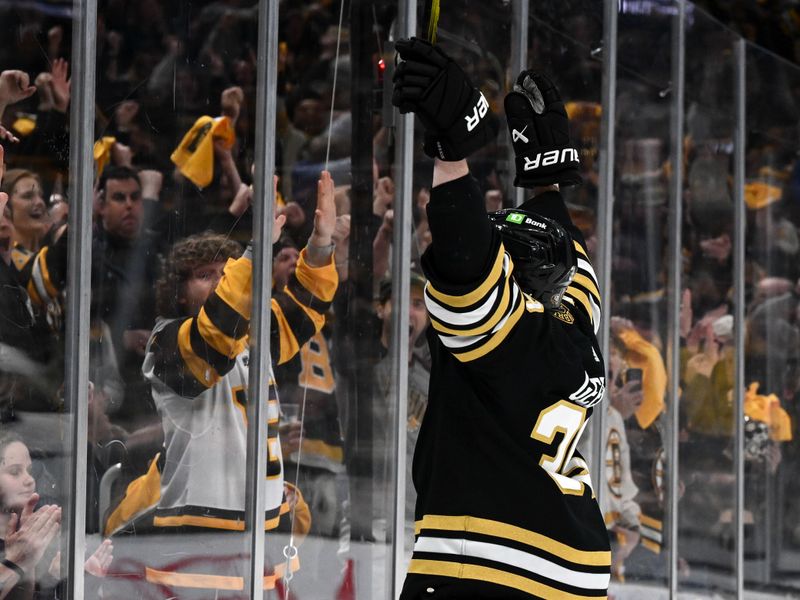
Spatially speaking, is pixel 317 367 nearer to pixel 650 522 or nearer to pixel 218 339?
pixel 218 339

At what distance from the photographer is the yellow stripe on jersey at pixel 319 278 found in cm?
341

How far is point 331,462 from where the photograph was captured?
353 centimetres

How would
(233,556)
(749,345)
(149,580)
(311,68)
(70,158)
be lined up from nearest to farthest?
(70,158) → (149,580) → (233,556) → (311,68) → (749,345)

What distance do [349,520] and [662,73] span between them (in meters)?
2.75

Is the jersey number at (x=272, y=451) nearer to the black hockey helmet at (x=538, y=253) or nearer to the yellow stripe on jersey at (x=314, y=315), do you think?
the yellow stripe on jersey at (x=314, y=315)

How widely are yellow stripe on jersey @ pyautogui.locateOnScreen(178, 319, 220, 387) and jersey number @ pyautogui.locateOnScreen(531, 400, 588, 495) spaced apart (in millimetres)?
1138

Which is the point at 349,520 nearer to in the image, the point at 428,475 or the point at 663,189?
the point at 428,475

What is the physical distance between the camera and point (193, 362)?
10.1 ft

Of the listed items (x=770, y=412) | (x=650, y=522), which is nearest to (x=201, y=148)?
(x=650, y=522)

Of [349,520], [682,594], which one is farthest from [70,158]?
[682,594]

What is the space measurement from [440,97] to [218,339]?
1.49m

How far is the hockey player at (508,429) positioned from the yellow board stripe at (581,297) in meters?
0.12

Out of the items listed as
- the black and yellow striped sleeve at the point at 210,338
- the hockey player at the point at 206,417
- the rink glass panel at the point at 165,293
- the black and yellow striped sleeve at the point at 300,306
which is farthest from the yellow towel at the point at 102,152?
the black and yellow striped sleeve at the point at 300,306

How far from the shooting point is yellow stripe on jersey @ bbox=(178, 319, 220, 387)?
9.98 feet
